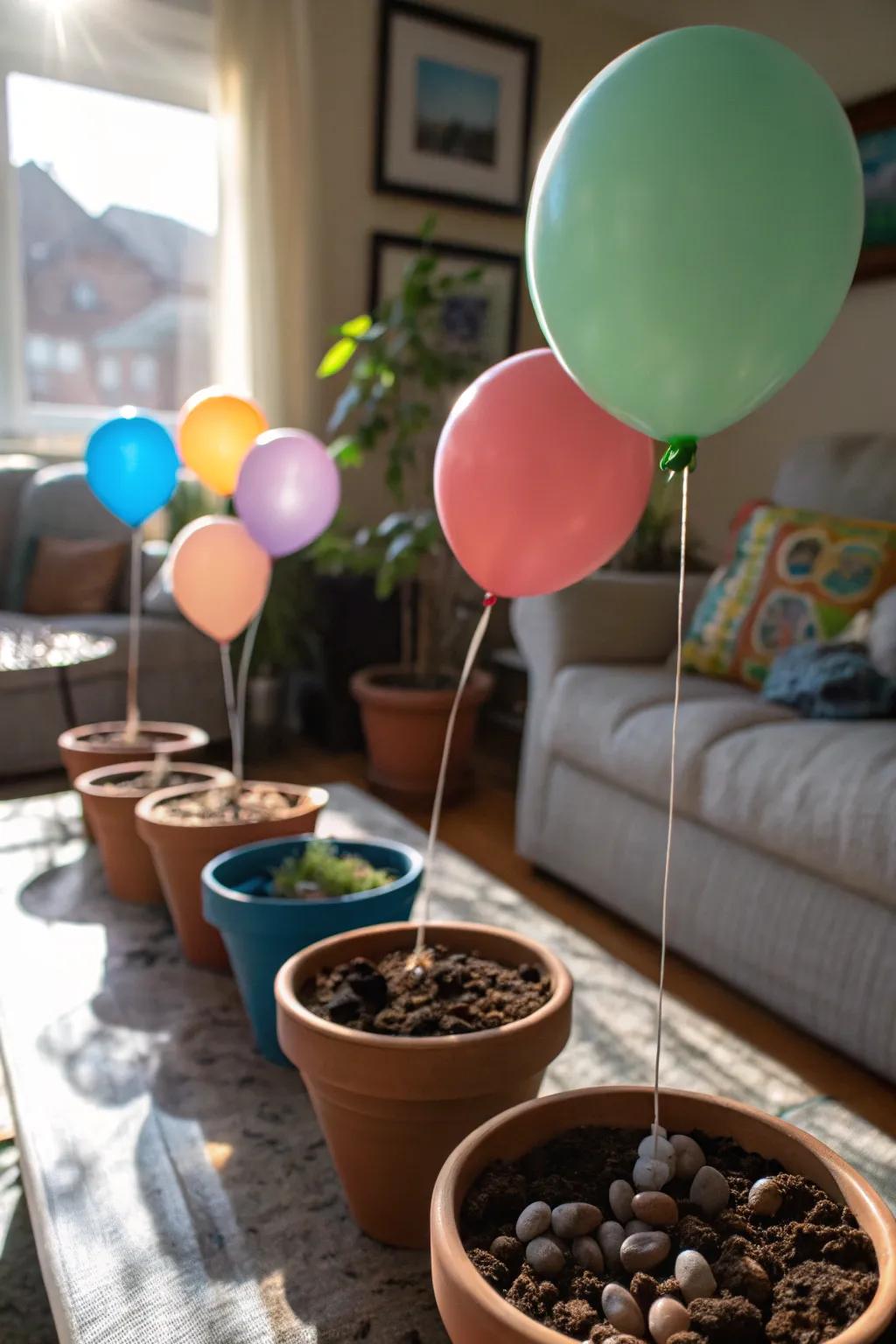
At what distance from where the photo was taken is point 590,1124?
2.56 feet

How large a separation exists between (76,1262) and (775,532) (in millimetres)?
1889

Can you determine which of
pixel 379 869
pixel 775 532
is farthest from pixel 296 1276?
pixel 775 532

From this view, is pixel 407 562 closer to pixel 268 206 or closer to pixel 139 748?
pixel 139 748

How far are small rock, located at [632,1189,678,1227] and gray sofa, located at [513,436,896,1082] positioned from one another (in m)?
0.88

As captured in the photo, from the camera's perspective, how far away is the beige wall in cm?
354

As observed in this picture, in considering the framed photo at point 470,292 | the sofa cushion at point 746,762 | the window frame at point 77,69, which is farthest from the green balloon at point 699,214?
the window frame at point 77,69

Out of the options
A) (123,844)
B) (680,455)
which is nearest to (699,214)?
(680,455)

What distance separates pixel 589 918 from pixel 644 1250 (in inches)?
57.1

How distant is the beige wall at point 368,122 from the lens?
3543 millimetres

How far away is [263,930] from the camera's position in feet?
3.77

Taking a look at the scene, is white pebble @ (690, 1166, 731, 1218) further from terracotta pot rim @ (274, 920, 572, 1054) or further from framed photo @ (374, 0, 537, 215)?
framed photo @ (374, 0, 537, 215)

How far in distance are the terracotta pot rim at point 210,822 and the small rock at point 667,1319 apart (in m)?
0.92

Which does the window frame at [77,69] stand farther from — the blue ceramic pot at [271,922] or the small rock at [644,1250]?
the small rock at [644,1250]

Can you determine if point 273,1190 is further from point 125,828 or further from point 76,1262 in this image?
point 125,828
